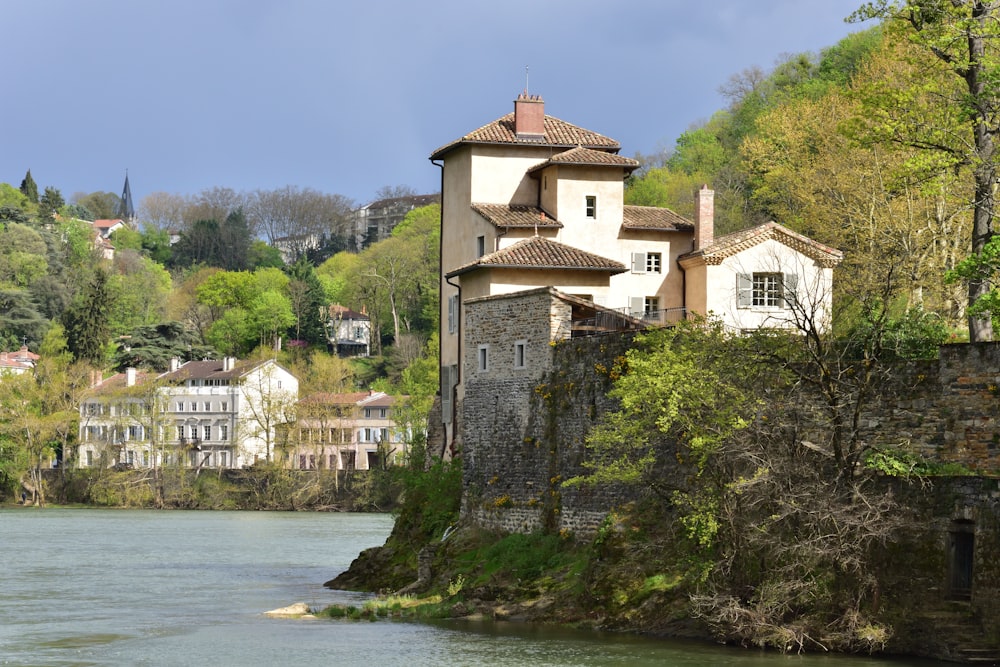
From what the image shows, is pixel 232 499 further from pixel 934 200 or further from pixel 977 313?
pixel 977 313

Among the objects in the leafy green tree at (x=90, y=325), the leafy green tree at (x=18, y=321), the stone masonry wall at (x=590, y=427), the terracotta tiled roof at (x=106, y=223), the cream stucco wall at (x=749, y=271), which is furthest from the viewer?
the terracotta tiled roof at (x=106, y=223)

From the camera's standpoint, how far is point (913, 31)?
3102 cm

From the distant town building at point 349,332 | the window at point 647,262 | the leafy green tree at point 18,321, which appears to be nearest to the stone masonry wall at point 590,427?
the window at point 647,262

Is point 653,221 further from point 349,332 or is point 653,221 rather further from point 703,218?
point 349,332

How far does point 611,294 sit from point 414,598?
11900 millimetres

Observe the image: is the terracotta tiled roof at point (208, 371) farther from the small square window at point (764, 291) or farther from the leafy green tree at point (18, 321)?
the small square window at point (764, 291)

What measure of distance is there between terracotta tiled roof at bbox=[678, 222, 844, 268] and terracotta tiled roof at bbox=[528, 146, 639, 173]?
11.3 feet

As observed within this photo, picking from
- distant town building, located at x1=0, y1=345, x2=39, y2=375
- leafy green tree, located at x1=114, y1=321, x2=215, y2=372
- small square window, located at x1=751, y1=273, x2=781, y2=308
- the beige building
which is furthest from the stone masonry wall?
distant town building, located at x1=0, y1=345, x2=39, y2=375

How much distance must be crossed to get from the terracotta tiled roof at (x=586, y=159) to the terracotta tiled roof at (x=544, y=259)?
3300 millimetres

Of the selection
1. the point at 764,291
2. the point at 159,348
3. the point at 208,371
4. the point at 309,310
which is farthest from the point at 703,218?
the point at 309,310

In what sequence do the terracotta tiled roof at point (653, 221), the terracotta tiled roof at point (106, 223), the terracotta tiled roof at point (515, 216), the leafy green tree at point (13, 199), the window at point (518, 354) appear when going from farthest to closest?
the terracotta tiled roof at point (106, 223), the leafy green tree at point (13, 199), the terracotta tiled roof at point (653, 221), the terracotta tiled roof at point (515, 216), the window at point (518, 354)

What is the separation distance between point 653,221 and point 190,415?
7446cm

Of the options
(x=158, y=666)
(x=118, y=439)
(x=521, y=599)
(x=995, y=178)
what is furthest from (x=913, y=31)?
(x=118, y=439)

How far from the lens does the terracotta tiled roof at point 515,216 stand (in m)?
42.3
